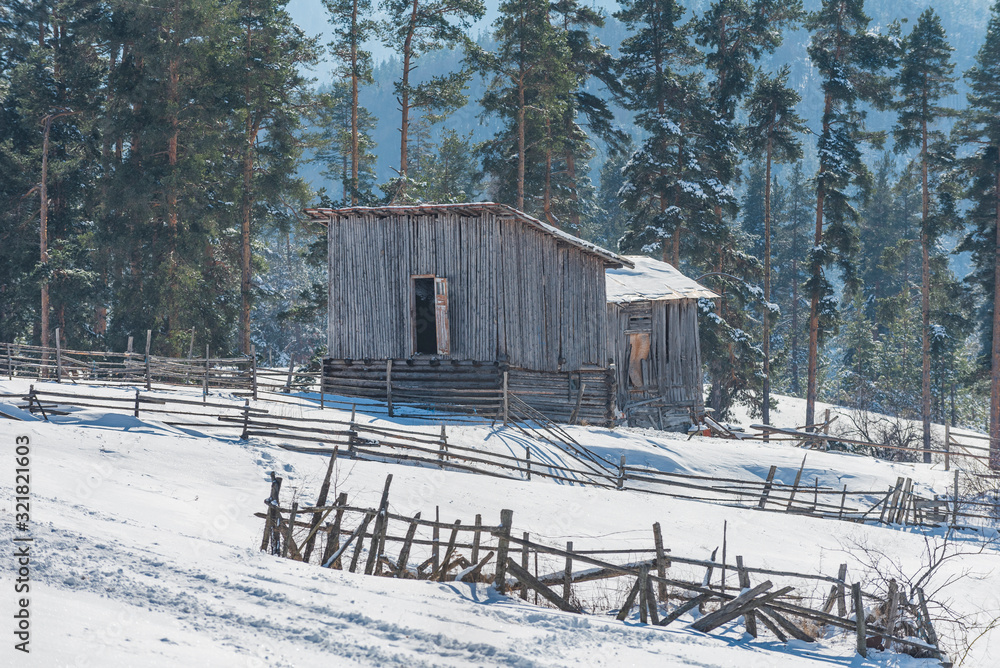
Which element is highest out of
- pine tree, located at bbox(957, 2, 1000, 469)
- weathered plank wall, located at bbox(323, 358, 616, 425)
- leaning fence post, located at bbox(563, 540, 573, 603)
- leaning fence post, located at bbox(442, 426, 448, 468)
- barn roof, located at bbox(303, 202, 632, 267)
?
pine tree, located at bbox(957, 2, 1000, 469)

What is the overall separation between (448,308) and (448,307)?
3cm

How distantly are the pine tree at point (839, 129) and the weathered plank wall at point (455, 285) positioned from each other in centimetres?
1816

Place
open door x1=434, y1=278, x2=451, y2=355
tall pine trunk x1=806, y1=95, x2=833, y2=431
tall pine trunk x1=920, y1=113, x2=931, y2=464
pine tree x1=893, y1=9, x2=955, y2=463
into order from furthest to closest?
tall pine trunk x1=806, y1=95, x2=833, y2=431 → pine tree x1=893, y1=9, x2=955, y2=463 → tall pine trunk x1=920, y1=113, x2=931, y2=464 → open door x1=434, y1=278, x2=451, y2=355

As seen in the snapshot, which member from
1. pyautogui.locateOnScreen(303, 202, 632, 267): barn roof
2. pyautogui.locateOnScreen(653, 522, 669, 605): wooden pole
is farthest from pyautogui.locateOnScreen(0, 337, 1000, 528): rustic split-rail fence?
pyautogui.locateOnScreen(653, 522, 669, 605): wooden pole

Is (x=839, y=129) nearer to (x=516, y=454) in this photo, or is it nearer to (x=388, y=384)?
(x=388, y=384)

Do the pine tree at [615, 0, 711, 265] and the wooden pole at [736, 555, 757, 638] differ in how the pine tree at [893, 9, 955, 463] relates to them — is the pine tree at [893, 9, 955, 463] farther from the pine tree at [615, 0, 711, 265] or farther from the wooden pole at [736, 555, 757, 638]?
the wooden pole at [736, 555, 757, 638]

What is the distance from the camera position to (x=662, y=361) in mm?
31344

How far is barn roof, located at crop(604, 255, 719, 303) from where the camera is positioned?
29688 mm

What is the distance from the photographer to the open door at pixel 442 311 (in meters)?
23.0

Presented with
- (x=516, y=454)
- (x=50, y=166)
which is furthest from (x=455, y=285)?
(x=50, y=166)

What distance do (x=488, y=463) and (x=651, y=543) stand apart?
443 cm

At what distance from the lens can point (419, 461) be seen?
17969mm

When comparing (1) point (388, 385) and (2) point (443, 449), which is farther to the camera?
(1) point (388, 385)

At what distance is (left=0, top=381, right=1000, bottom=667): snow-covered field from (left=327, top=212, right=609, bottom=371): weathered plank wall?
11.8ft
